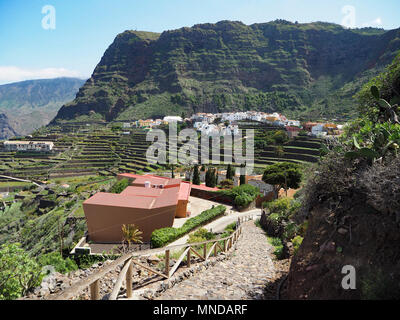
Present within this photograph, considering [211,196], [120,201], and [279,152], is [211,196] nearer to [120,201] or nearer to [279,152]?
[120,201]

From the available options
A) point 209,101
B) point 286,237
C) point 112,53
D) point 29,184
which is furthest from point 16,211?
point 112,53

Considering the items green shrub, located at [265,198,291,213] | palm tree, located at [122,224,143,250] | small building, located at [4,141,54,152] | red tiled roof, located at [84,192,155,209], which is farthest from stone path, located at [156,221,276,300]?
small building, located at [4,141,54,152]

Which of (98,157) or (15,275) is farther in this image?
(98,157)

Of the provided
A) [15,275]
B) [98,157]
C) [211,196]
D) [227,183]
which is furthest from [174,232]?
[98,157]

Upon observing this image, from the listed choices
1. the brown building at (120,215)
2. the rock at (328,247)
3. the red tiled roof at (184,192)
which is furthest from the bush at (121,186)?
the rock at (328,247)

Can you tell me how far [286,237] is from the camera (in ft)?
30.7

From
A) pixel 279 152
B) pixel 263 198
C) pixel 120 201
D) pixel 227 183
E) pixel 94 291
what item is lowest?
pixel 263 198

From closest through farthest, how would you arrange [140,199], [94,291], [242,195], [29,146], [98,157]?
[94,291]
[140,199]
[242,195]
[98,157]
[29,146]

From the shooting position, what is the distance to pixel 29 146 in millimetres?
67125

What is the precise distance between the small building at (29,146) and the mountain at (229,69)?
183 ft

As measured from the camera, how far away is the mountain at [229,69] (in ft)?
411

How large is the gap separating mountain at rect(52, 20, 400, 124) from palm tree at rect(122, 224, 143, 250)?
105556 mm

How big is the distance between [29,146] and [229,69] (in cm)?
11272
